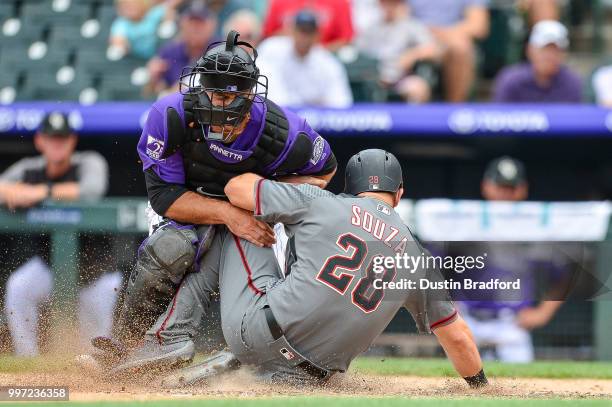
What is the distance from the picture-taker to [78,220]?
8320mm

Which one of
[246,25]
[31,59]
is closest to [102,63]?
[31,59]

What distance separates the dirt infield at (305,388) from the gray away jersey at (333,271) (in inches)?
11.0

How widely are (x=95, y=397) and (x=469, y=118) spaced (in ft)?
17.2

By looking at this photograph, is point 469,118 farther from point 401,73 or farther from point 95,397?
point 95,397

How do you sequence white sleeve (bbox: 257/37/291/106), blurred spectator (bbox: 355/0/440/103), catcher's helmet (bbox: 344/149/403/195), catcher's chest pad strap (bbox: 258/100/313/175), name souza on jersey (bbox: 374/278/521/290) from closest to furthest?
name souza on jersey (bbox: 374/278/521/290)
catcher's helmet (bbox: 344/149/403/195)
catcher's chest pad strap (bbox: 258/100/313/175)
white sleeve (bbox: 257/37/291/106)
blurred spectator (bbox: 355/0/440/103)

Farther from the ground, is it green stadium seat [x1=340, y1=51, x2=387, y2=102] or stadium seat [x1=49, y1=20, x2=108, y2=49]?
stadium seat [x1=49, y1=20, x2=108, y2=49]

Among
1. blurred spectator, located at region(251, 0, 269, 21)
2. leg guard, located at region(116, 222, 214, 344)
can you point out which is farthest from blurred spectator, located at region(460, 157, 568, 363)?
blurred spectator, located at region(251, 0, 269, 21)

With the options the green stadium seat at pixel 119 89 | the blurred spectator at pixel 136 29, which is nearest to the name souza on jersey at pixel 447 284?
the green stadium seat at pixel 119 89

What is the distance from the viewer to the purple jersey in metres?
5.61

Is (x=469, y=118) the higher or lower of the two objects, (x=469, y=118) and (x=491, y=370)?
the higher

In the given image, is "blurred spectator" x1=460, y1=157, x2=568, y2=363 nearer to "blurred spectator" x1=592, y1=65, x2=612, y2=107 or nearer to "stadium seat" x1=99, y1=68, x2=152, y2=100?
"blurred spectator" x1=592, y1=65, x2=612, y2=107

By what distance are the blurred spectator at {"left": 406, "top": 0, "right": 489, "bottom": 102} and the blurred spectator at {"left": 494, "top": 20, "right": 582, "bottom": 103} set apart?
0.44 metres

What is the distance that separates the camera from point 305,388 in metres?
5.35

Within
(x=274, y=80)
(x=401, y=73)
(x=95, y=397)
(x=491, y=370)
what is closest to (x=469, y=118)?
(x=401, y=73)
